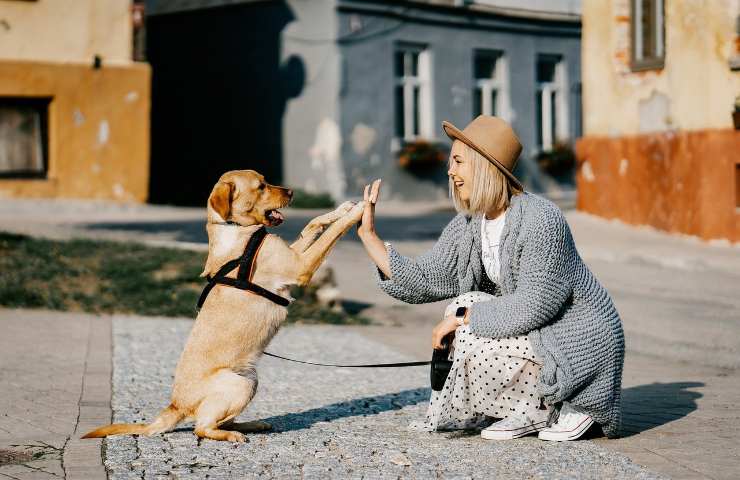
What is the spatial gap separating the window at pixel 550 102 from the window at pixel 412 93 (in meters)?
3.49

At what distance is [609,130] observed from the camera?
51.9ft

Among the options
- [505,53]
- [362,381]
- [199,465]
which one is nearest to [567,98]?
[505,53]

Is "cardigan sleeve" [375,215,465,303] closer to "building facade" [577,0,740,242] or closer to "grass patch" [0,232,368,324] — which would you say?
"grass patch" [0,232,368,324]

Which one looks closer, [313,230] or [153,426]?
[153,426]

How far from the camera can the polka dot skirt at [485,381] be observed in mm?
5391

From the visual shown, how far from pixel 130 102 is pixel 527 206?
15299mm

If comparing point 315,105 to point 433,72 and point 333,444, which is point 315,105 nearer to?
point 433,72

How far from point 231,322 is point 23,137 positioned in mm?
15059

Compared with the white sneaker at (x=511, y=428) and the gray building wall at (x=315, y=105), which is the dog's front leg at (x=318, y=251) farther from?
the gray building wall at (x=315, y=105)

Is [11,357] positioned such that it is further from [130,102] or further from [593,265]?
[130,102]

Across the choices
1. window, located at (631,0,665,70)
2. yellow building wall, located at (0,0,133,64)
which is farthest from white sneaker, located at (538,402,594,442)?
yellow building wall, located at (0,0,133,64)

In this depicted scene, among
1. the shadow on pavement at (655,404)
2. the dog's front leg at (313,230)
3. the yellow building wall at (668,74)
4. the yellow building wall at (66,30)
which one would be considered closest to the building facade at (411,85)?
the yellow building wall at (66,30)

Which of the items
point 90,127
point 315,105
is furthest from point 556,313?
point 315,105

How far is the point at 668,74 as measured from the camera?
14.5m
